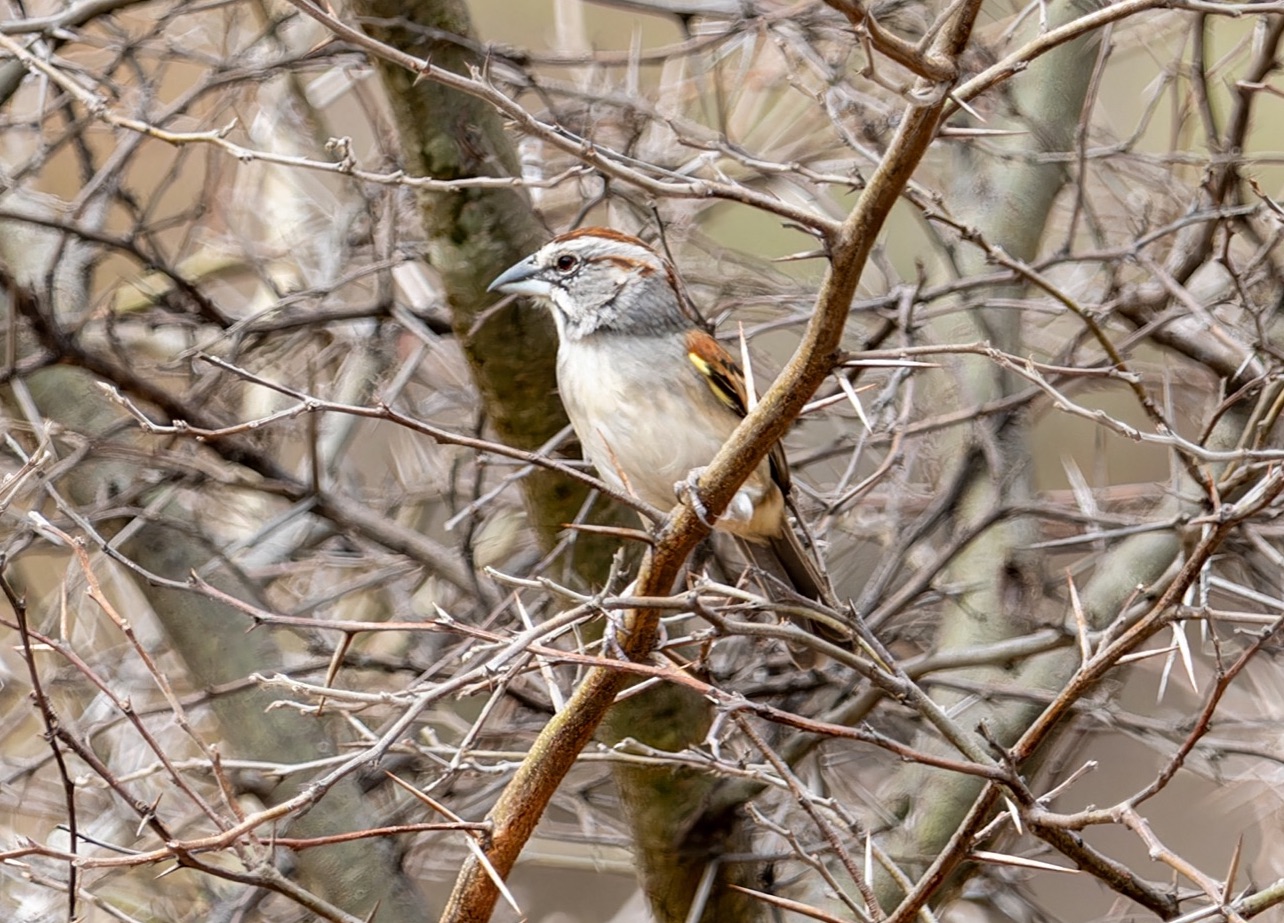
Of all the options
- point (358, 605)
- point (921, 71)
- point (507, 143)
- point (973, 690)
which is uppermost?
point (921, 71)

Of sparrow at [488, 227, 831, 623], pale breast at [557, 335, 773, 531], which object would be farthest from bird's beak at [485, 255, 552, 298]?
pale breast at [557, 335, 773, 531]

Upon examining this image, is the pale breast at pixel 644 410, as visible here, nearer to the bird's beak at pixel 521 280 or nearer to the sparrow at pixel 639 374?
the sparrow at pixel 639 374

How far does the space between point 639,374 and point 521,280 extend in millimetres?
452

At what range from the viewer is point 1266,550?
3.79m

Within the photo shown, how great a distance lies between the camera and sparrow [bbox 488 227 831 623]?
4551 mm

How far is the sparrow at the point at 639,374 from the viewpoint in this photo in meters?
4.55

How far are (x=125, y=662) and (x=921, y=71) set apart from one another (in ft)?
14.8

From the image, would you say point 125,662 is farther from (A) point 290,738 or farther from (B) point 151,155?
(B) point 151,155

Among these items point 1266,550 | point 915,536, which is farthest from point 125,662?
point 1266,550

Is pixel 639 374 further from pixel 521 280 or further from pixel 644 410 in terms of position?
pixel 521 280

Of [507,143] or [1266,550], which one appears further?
[507,143]

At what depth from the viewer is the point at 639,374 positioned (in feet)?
15.3

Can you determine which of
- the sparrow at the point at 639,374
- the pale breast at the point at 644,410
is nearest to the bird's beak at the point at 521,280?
the sparrow at the point at 639,374

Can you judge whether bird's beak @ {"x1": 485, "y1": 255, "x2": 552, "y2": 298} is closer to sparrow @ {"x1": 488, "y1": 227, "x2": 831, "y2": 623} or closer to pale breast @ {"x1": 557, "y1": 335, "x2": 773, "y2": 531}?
sparrow @ {"x1": 488, "y1": 227, "x2": 831, "y2": 623}
